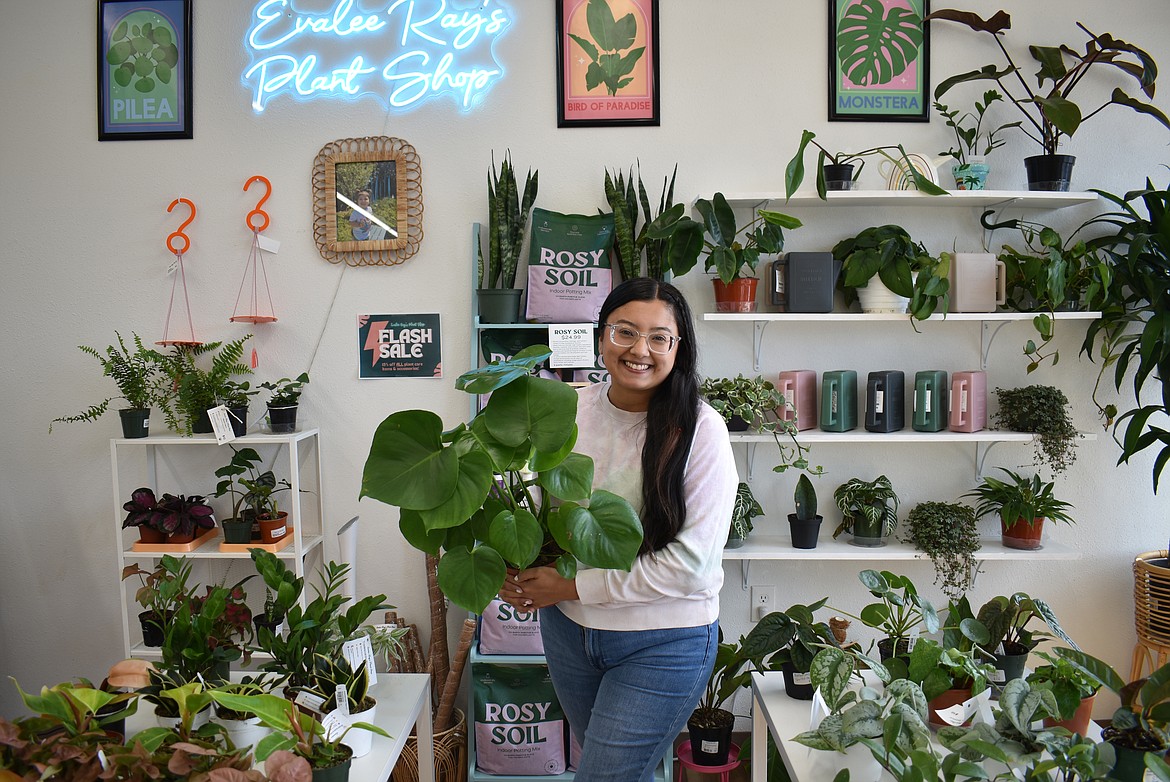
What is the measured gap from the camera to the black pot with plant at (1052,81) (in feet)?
9.25

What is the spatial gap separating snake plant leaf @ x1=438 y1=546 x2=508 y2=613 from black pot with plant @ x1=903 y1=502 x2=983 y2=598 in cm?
198

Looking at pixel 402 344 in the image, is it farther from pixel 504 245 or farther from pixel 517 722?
pixel 517 722

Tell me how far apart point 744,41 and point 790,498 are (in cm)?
178

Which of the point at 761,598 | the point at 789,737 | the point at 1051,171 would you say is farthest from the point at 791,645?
the point at 1051,171

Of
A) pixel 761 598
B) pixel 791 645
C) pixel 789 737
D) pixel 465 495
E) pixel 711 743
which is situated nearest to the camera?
pixel 465 495

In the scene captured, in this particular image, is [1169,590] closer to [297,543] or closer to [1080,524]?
[1080,524]

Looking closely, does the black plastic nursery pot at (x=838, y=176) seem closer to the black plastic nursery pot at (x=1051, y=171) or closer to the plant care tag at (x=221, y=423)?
the black plastic nursery pot at (x=1051, y=171)

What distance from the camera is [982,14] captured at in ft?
10.1

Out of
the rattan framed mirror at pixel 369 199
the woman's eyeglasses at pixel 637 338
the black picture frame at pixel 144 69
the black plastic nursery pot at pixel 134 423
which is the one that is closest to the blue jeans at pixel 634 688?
the woman's eyeglasses at pixel 637 338

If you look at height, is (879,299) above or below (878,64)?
below

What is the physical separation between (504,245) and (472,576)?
5.58 ft

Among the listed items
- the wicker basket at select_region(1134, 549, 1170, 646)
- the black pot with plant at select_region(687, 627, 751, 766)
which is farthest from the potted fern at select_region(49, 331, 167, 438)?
the wicker basket at select_region(1134, 549, 1170, 646)

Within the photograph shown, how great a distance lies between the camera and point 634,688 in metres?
1.63

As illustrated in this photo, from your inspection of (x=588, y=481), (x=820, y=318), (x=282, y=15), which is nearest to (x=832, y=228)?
(x=820, y=318)
